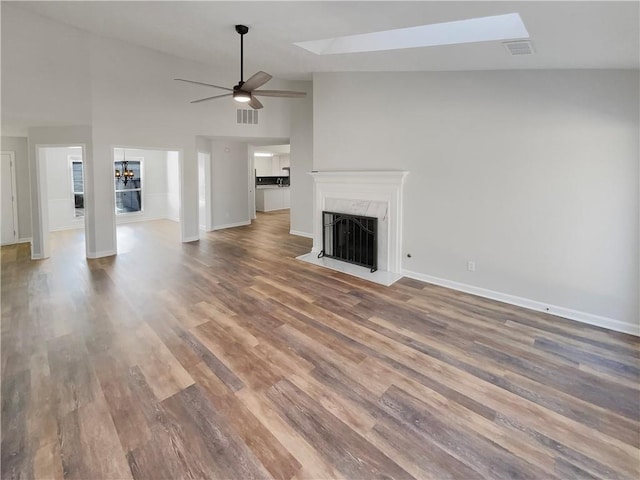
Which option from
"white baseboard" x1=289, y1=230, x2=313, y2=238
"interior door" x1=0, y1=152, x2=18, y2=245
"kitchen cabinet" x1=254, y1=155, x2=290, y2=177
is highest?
"kitchen cabinet" x1=254, y1=155, x2=290, y2=177

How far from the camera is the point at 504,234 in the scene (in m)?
3.95

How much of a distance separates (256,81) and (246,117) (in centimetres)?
365

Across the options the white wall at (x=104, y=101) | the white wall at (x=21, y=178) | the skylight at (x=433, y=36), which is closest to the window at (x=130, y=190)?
the white wall at (x=21, y=178)

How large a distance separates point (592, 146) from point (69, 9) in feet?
20.9

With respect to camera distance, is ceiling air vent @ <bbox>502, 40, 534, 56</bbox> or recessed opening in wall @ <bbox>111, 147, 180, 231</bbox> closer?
ceiling air vent @ <bbox>502, 40, 534, 56</bbox>

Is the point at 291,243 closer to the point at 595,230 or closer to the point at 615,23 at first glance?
the point at 595,230

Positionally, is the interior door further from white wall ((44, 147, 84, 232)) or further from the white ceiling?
the white ceiling

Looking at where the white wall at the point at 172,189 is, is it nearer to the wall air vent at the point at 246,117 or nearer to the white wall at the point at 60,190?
the white wall at the point at 60,190

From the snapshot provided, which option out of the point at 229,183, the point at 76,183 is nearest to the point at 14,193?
the point at 76,183

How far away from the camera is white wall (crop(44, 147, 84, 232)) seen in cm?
814

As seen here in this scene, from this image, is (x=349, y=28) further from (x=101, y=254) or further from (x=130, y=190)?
(x=130, y=190)

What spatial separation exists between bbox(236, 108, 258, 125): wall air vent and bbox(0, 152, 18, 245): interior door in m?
4.59

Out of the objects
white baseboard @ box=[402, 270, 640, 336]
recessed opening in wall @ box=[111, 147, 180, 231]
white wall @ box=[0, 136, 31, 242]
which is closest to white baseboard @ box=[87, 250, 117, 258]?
white wall @ box=[0, 136, 31, 242]

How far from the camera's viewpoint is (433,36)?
3.47 metres
